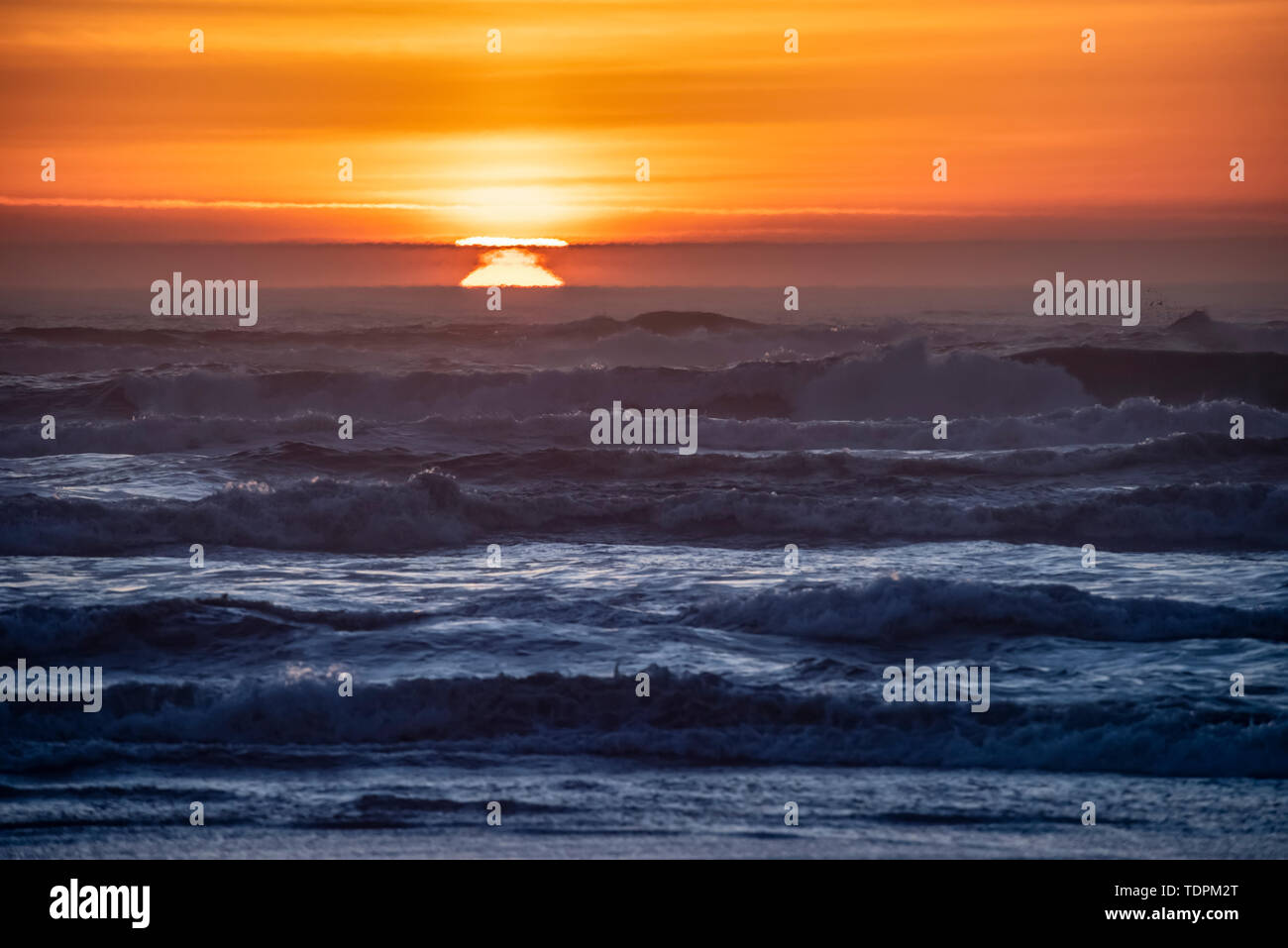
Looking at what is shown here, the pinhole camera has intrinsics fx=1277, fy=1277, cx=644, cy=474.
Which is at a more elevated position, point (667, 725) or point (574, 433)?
point (574, 433)

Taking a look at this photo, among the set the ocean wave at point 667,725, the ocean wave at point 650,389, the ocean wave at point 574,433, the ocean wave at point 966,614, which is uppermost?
the ocean wave at point 650,389

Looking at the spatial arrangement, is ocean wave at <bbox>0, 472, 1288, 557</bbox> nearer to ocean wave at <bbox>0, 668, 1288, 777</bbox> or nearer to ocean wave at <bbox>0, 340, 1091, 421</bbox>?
ocean wave at <bbox>0, 668, 1288, 777</bbox>

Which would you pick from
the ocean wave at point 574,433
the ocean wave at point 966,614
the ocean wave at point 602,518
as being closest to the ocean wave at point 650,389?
the ocean wave at point 574,433

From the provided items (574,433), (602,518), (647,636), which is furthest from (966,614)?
(574,433)

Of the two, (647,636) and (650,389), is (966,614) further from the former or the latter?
(650,389)

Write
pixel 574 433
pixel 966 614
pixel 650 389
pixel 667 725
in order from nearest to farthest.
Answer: pixel 667 725 < pixel 966 614 < pixel 574 433 < pixel 650 389

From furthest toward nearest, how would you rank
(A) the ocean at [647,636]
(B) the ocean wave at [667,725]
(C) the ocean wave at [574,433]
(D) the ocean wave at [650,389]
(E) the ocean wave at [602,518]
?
(D) the ocean wave at [650,389]
(C) the ocean wave at [574,433]
(E) the ocean wave at [602,518]
(B) the ocean wave at [667,725]
(A) the ocean at [647,636]

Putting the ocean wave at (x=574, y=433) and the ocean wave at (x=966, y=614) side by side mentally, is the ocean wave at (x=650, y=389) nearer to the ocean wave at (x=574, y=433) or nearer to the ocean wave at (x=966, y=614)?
the ocean wave at (x=574, y=433)

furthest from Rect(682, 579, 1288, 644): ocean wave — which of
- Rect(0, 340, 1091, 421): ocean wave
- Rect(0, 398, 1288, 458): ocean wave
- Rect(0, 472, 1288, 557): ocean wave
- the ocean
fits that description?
Rect(0, 340, 1091, 421): ocean wave

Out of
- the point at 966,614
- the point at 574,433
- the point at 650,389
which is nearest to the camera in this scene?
the point at 966,614
